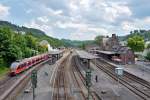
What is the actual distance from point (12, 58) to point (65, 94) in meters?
35.7

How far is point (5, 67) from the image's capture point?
234ft

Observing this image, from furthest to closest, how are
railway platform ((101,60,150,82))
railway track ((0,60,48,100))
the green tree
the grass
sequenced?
1. the green tree
2. railway platform ((101,60,150,82))
3. the grass
4. railway track ((0,60,48,100))

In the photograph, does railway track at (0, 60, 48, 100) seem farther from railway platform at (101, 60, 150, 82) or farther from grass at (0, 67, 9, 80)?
railway platform at (101, 60, 150, 82)

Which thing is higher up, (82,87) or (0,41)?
(0,41)

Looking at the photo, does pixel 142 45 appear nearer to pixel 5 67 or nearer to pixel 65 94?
pixel 5 67

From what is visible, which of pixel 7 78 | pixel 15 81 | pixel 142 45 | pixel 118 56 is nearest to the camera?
pixel 15 81

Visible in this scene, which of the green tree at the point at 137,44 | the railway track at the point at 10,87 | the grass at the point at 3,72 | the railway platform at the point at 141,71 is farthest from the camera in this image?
the green tree at the point at 137,44

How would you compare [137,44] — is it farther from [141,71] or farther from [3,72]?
[3,72]

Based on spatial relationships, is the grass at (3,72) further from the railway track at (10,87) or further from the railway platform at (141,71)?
the railway platform at (141,71)

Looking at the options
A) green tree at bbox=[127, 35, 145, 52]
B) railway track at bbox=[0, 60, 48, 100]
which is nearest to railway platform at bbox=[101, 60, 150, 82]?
railway track at bbox=[0, 60, 48, 100]

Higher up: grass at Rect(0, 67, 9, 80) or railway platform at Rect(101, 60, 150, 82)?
grass at Rect(0, 67, 9, 80)

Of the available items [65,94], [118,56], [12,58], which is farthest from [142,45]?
[65,94]

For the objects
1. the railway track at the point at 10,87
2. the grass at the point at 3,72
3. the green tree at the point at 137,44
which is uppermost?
the green tree at the point at 137,44

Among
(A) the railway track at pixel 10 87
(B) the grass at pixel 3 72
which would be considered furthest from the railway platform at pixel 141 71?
(B) the grass at pixel 3 72
